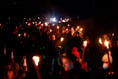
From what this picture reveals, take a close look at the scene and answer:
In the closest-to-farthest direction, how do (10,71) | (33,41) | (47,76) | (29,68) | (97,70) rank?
(10,71) → (97,70) → (47,76) → (29,68) → (33,41)

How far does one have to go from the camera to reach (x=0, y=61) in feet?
24.0

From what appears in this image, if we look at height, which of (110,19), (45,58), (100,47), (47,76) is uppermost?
(110,19)

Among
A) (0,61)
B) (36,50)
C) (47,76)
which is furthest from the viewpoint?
(36,50)

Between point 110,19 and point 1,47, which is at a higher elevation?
point 110,19

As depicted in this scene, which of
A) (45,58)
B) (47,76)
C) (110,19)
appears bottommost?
(47,76)

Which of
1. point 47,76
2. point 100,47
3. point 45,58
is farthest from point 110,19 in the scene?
point 47,76

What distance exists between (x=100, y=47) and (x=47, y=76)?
2.46 m

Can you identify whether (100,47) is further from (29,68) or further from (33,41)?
(33,41)

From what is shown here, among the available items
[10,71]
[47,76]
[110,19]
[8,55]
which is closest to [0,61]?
[8,55]

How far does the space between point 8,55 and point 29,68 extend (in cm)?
227

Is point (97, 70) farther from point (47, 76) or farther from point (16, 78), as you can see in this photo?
point (16, 78)

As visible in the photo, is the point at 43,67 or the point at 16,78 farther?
the point at 43,67

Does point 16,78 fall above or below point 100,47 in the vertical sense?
below

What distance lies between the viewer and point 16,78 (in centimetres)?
460
